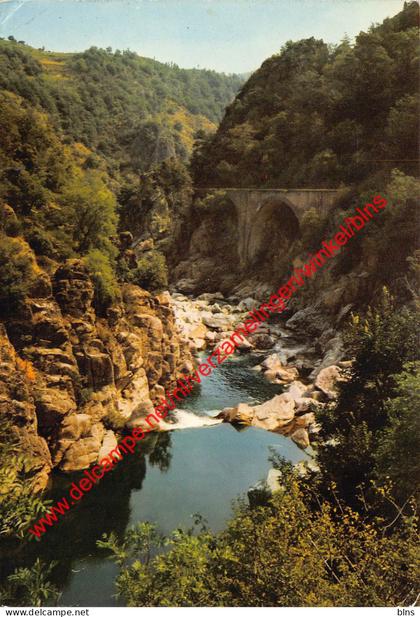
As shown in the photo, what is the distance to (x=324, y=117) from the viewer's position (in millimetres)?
45469

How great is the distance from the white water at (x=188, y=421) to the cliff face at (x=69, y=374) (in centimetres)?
129

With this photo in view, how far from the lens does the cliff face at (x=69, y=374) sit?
15.4 m

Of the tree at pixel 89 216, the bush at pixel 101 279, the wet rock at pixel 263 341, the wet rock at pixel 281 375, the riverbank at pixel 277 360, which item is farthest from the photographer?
the wet rock at pixel 263 341

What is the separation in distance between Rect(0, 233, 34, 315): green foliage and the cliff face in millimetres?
419

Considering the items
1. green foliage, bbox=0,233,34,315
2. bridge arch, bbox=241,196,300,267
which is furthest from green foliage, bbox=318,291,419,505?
bridge arch, bbox=241,196,300,267

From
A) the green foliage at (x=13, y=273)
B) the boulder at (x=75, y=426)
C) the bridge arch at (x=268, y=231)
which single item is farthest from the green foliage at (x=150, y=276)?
the bridge arch at (x=268, y=231)

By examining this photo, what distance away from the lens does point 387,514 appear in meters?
10.0

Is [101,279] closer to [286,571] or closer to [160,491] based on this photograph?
[160,491]

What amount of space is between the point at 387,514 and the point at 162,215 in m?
48.5

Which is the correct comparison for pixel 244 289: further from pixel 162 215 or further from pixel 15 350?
pixel 15 350

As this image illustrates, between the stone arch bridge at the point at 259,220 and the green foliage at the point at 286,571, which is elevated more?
the stone arch bridge at the point at 259,220

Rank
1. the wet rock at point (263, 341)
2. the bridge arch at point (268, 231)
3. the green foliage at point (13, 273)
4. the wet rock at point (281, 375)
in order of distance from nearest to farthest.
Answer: the green foliage at point (13, 273), the wet rock at point (281, 375), the wet rock at point (263, 341), the bridge arch at point (268, 231)

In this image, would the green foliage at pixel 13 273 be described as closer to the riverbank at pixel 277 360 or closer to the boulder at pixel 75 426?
the boulder at pixel 75 426

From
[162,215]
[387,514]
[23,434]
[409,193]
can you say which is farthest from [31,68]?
[387,514]
